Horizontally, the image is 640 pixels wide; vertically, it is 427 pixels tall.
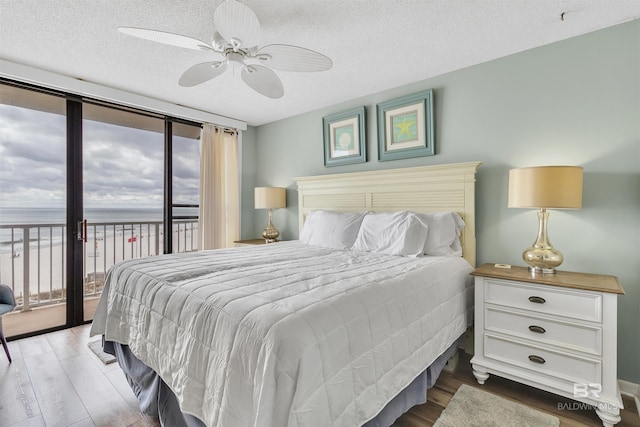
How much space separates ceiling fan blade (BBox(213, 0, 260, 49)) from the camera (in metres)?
1.50

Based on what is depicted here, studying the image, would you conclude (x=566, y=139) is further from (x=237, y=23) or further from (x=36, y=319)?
(x=36, y=319)

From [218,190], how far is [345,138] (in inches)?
74.0

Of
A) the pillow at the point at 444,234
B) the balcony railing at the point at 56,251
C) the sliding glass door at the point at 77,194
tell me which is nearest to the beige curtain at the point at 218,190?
the sliding glass door at the point at 77,194

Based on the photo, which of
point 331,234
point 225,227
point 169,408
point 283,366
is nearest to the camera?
point 283,366

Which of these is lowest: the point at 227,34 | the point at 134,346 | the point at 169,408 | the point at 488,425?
the point at 488,425

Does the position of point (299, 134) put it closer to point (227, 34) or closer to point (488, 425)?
point (227, 34)

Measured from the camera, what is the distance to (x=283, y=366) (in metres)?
0.96

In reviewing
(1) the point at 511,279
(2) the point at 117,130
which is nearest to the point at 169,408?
(1) the point at 511,279

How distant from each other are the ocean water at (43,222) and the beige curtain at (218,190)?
28cm

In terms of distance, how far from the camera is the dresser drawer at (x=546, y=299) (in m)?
1.70

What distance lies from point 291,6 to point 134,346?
2219 mm

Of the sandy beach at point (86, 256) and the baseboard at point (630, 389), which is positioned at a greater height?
the sandy beach at point (86, 256)

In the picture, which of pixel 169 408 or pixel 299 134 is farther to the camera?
pixel 299 134

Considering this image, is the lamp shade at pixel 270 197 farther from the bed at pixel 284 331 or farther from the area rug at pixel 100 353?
the area rug at pixel 100 353
